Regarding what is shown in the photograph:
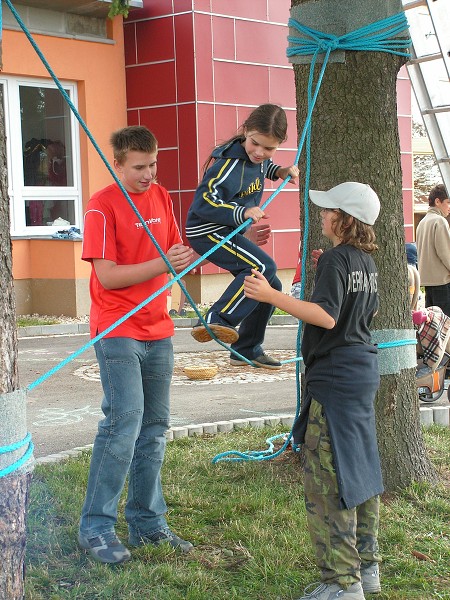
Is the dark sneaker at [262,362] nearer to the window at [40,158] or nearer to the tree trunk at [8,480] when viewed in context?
the tree trunk at [8,480]

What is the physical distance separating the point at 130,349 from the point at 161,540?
0.94 m

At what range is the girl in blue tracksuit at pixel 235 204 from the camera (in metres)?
5.02

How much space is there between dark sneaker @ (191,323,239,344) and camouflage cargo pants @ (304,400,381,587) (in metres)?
1.06

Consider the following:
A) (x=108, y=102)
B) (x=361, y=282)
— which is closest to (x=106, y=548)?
(x=361, y=282)

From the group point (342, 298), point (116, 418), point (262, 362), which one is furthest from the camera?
point (262, 362)

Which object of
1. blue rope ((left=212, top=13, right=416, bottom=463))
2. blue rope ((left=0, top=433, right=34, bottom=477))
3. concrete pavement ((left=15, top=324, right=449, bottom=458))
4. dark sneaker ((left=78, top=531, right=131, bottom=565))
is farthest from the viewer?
concrete pavement ((left=15, top=324, right=449, bottom=458))

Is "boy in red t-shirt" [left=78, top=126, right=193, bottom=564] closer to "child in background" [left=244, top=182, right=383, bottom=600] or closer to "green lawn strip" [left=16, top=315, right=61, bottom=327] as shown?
"child in background" [left=244, top=182, right=383, bottom=600]

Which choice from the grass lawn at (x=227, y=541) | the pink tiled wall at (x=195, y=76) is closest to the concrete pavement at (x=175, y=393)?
the grass lawn at (x=227, y=541)

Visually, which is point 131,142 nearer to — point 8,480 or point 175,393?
point 8,480

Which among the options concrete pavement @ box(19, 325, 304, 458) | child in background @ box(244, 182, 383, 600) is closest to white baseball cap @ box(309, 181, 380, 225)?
child in background @ box(244, 182, 383, 600)

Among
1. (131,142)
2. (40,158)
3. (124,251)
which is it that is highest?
(40,158)

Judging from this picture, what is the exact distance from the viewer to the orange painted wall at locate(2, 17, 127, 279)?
15852 millimetres

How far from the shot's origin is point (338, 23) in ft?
17.4

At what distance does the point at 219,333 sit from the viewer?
5051 millimetres
